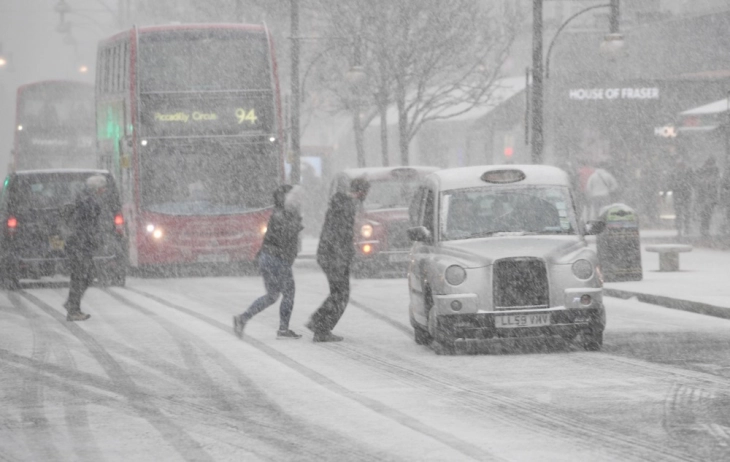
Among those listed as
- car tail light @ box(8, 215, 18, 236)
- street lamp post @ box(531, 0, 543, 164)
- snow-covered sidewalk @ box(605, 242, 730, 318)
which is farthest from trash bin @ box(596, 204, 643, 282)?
car tail light @ box(8, 215, 18, 236)

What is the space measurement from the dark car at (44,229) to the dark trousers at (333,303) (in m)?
8.85

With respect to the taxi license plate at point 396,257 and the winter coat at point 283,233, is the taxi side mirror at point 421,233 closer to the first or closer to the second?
the winter coat at point 283,233

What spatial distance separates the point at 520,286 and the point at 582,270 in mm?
601

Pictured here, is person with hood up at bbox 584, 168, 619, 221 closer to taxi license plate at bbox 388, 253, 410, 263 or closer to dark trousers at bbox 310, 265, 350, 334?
taxi license plate at bbox 388, 253, 410, 263

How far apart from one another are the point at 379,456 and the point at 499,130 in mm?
38180

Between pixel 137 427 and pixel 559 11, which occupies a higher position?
pixel 559 11

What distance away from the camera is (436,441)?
8555 mm

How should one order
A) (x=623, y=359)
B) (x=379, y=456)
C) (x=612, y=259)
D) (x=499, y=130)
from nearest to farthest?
(x=379, y=456) → (x=623, y=359) → (x=612, y=259) → (x=499, y=130)

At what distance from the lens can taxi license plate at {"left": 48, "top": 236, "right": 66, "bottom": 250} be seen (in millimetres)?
22875

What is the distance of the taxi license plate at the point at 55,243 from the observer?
2288cm

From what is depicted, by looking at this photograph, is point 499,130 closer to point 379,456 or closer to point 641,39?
point 641,39

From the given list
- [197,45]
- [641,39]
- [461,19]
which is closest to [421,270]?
[197,45]

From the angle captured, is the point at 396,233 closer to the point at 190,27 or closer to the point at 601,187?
the point at 190,27

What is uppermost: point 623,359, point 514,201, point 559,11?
point 559,11
